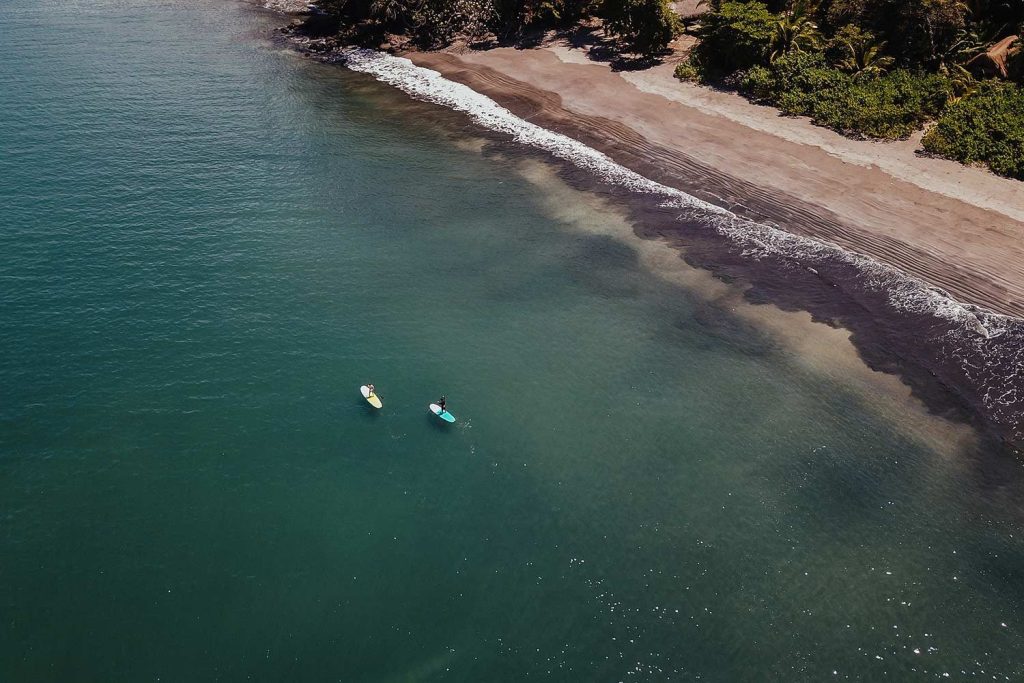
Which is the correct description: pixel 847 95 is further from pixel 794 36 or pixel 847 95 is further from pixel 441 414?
pixel 441 414

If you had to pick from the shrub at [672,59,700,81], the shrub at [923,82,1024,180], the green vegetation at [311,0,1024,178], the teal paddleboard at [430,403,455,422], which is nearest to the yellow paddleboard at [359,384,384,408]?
the teal paddleboard at [430,403,455,422]

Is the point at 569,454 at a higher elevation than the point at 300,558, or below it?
higher

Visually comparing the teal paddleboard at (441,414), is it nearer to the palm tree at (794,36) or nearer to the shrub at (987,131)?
the shrub at (987,131)

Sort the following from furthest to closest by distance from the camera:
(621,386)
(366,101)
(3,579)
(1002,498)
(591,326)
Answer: (366,101) → (591,326) → (621,386) → (1002,498) → (3,579)

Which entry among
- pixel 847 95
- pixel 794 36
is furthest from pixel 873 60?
pixel 794 36

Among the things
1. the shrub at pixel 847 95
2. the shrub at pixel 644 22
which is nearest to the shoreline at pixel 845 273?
the shrub at pixel 847 95

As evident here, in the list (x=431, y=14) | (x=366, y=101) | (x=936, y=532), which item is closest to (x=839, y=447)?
(x=936, y=532)

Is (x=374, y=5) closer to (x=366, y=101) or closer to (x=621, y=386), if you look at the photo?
(x=366, y=101)
